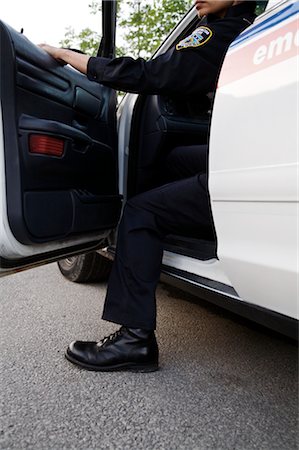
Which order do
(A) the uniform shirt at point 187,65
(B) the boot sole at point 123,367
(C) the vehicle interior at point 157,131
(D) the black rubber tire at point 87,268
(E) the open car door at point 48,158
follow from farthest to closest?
(D) the black rubber tire at point 87,268 → (C) the vehicle interior at point 157,131 → (B) the boot sole at point 123,367 → (A) the uniform shirt at point 187,65 → (E) the open car door at point 48,158

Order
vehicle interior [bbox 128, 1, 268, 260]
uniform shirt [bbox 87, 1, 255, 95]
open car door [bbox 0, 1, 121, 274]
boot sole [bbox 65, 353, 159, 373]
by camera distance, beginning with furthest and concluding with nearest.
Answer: vehicle interior [bbox 128, 1, 268, 260] < boot sole [bbox 65, 353, 159, 373] < uniform shirt [bbox 87, 1, 255, 95] < open car door [bbox 0, 1, 121, 274]

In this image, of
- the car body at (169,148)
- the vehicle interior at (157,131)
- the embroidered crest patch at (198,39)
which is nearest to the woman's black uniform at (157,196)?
the embroidered crest patch at (198,39)

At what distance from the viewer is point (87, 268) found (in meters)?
2.46

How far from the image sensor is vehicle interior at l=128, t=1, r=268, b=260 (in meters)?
1.82

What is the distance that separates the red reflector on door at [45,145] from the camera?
129cm

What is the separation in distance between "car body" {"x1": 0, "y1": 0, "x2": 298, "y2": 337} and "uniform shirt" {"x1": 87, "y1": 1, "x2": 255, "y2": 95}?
0.76 feet

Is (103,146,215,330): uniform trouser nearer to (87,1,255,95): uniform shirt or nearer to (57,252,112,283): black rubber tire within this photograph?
(87,1,255,95): uniform shirt

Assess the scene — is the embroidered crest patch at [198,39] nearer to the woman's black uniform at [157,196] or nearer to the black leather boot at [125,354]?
the woman's black uniform at [157,196]

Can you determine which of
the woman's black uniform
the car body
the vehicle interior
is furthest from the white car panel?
the vehicle interior

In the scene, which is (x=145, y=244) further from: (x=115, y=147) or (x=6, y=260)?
(x=115, y=147)

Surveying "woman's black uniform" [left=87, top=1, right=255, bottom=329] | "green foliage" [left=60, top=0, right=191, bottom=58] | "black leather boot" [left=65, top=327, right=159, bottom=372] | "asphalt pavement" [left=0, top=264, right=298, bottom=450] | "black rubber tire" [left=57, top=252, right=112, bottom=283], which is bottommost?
"asphalt pavement" [left=0, top=264, right=298, bottom=450]

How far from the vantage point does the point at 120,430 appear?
1104mm

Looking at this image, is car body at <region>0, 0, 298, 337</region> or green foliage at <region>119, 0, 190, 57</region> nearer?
car body at <region>0, 0, 298, 337</region>

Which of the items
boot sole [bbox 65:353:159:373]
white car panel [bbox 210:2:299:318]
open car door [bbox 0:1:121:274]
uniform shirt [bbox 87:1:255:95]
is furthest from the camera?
boot sole [bbox 65:353:159:373]
